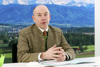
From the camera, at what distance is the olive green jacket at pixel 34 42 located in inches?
84.3

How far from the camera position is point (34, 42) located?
2.30 meters

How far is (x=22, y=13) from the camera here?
4.74 m

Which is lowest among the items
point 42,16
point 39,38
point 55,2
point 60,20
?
point 39,38

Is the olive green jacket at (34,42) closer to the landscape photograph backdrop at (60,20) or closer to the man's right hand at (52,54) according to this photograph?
the man's right hand at (52,54)

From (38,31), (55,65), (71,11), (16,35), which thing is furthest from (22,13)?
(55,65)

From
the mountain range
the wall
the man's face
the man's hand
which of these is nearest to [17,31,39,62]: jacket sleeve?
the man's hand

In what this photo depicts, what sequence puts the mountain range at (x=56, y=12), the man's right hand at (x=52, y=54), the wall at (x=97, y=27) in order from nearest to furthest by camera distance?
the man's right hand at (x=52, y=54) < the mountain range at (x=56, y=12) < the wall at (x=97, y=27)

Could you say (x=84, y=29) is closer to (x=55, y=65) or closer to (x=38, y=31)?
(x=38, y=31)

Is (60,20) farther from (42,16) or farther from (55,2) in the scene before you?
(42,16)

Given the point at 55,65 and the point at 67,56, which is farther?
the point at 67,56

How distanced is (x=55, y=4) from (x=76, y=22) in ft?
2.44

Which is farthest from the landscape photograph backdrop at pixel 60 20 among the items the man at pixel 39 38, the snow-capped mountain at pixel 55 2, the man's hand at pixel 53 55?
the man's hand at pixel 53 55

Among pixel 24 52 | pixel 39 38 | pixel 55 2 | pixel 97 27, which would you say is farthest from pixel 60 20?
pixel 24 52

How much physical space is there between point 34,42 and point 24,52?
208 millimetres
